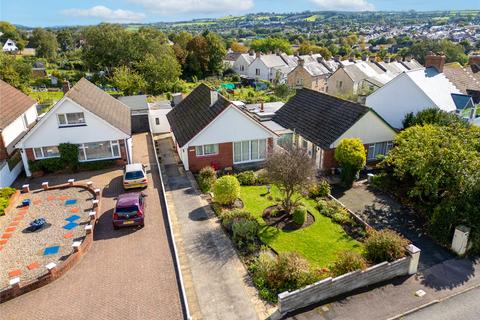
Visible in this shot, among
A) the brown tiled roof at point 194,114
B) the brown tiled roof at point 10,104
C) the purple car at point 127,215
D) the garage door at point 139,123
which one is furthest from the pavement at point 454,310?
the garage door at point 139,123

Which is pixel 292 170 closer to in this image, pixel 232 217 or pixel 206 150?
pixel 232 217

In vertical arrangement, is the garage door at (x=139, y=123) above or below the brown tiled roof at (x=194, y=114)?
below

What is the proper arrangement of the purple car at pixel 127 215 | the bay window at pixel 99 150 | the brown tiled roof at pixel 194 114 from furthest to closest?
the bay window at pixel 99 150 → the brown tiled roof at pixel 194 114 → the purple car at pixel 127 215

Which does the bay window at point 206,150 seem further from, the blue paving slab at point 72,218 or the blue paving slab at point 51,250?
the blue paving slab at point 51,250

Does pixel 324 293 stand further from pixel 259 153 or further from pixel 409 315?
pixel 259 153

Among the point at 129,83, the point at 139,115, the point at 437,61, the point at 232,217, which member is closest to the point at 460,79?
the point at 437,61

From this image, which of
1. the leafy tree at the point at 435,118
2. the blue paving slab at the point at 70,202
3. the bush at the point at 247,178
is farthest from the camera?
the leafy tree at the point at 435,118
